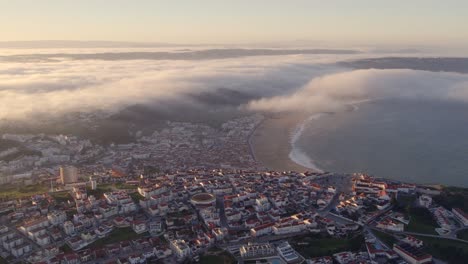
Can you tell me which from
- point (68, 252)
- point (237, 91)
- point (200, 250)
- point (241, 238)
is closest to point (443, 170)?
point (241, 238)

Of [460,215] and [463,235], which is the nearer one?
[463,235]

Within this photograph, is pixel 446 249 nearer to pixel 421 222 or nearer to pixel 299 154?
pixel 421 222

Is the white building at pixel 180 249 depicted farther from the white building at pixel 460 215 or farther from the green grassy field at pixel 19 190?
the white building at pixel 460 215

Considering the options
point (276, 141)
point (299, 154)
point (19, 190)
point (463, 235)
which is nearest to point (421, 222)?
point (463, 235)

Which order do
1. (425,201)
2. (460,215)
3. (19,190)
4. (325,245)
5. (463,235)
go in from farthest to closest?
(19,190), (425,201), (460,215), (463,235), (325,245)

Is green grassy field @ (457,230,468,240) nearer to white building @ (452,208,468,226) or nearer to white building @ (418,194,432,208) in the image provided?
white building @ (452,208,468,226)

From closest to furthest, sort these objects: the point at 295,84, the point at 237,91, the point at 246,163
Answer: the point at 246,163 < the point at 237,91 < the point at 295,84

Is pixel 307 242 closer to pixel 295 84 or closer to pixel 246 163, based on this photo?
pixel 246 163
